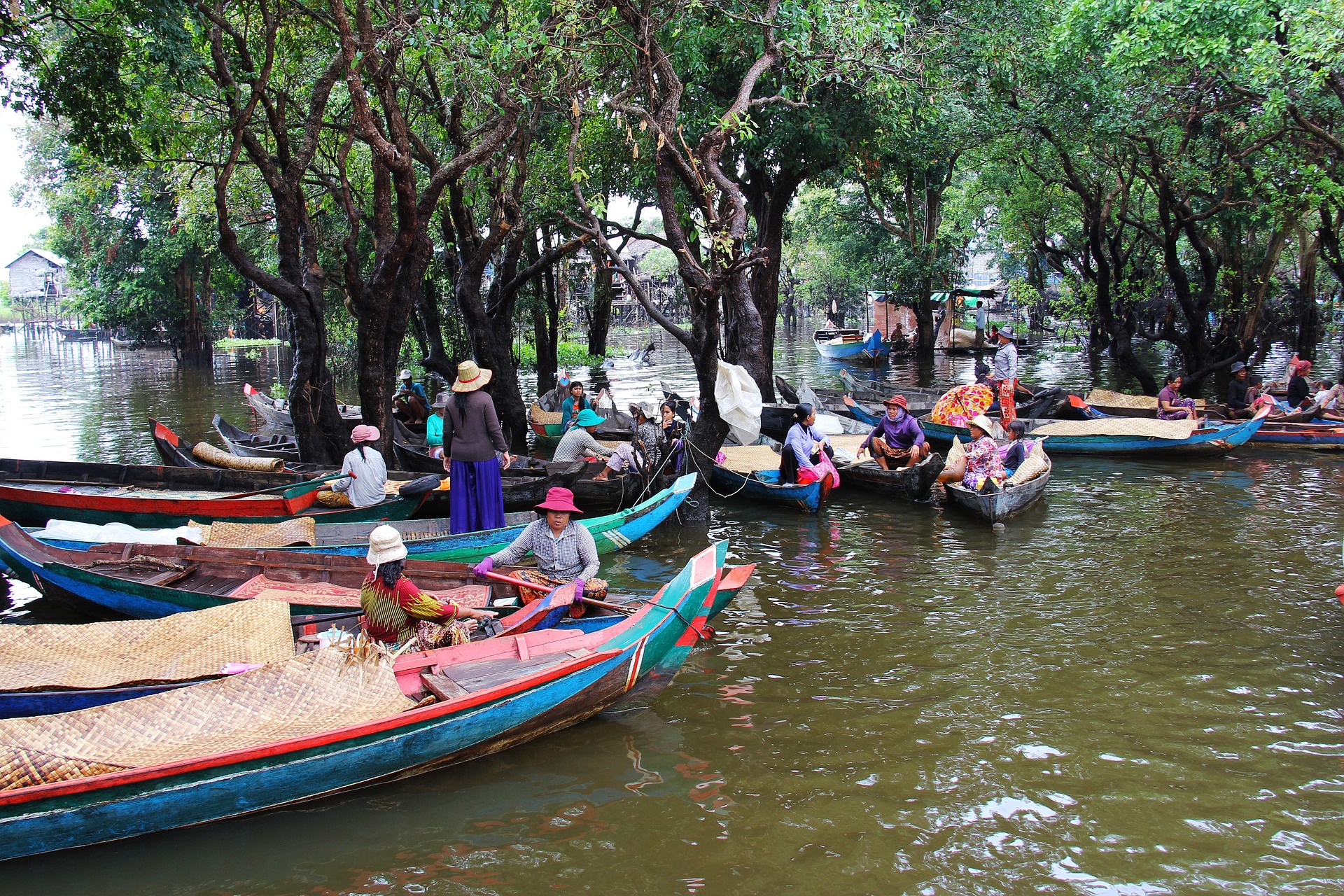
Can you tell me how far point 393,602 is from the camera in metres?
5.28

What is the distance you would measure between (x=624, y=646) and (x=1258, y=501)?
892 centimetres

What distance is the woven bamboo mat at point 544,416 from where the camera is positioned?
1625 centimetres

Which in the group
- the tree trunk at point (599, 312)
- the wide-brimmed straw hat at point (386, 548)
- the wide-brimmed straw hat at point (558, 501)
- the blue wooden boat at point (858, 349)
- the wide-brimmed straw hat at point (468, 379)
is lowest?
the wide-brimmed straw hat at point (386, 548)

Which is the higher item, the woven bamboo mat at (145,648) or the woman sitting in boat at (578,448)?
the woman sitting in boat at (578,448)

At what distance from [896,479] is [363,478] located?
615cm

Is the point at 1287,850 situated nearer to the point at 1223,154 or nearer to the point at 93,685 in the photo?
the point at 93,685

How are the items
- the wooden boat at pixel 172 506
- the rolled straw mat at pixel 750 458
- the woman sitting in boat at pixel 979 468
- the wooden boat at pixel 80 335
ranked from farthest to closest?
the wooden boat at pixel 80 335 → the rolled straw mat at pixel 750 458 → the woman sitting in boat at pixel 979 468 → the wooden boat at pixel 172 506

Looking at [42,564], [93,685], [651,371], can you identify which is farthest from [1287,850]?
[651,371]

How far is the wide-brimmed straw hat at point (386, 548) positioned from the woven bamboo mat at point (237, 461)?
5844 mm

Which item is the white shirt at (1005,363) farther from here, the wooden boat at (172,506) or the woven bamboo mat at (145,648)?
the woven bamboo mat at (145,648)

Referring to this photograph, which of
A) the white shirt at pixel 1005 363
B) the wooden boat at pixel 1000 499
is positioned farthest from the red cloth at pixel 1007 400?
the wooden boat at pixel 1000 499

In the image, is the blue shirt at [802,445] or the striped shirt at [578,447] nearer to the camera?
the blue shirt at [802,445]

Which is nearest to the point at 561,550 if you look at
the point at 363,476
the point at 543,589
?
the point at 543,589

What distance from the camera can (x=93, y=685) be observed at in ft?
16.2
